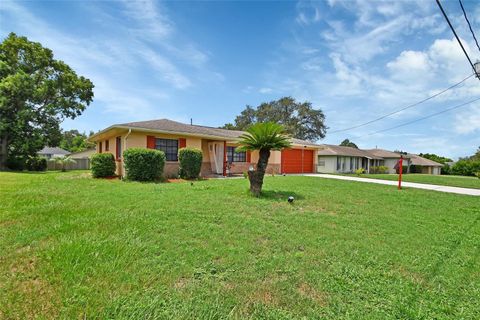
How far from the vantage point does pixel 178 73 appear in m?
13.4

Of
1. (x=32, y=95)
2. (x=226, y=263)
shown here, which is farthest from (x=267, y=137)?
(x=32, y=95)

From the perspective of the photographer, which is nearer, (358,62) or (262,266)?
(262,266)

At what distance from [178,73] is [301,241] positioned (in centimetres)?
1199

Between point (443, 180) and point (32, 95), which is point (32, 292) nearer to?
point (443, 180)

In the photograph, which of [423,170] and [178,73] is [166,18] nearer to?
[178,73]

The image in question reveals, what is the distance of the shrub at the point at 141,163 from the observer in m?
11.5

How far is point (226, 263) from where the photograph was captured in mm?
3412

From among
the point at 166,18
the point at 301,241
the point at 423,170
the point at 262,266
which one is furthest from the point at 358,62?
the point at 423,170

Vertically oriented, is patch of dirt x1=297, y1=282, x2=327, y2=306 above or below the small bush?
below

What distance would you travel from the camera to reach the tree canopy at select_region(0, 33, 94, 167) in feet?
64.6

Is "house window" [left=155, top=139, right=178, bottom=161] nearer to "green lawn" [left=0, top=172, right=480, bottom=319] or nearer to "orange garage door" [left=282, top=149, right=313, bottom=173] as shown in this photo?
"green lawn" [left=0, top=172, right=480, bottom=319]

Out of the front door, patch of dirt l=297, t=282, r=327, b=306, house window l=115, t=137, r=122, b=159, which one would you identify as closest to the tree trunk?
patch of dirt l=297, t=282, r=327, b=306

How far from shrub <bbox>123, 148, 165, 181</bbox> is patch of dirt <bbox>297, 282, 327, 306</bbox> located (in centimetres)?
1024

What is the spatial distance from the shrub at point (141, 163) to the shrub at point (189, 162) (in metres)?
1.41
